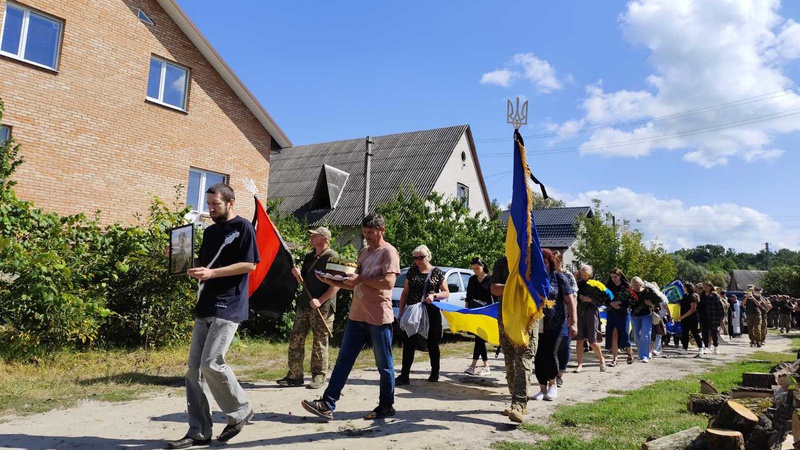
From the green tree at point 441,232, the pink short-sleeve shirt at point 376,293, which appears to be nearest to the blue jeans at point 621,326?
the pink short-sleeve shirt at point 376,293

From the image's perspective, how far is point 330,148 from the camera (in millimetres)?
32000

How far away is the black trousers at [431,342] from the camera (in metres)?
7.20

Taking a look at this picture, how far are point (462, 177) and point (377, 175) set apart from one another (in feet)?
15.0

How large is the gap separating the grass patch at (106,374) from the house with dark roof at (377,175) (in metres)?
15.3

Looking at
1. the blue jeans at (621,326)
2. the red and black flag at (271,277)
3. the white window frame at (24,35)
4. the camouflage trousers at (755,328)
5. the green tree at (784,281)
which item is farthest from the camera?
the green tree at (784,281)

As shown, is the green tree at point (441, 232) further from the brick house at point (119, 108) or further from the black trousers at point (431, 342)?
the black trousers at point (431, 342)

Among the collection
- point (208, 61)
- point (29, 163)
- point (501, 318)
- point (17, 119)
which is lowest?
point (501, 318)

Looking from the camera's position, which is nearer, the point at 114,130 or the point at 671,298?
the point at 114,130

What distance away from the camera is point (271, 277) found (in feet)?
20.6

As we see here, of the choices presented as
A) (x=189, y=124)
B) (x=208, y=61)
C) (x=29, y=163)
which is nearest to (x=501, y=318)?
(x=29, y=163)

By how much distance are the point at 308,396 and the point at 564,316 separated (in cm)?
340

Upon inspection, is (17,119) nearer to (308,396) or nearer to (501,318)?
(308,396)

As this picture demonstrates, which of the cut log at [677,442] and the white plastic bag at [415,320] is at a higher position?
the white plastic bag at [415,320]

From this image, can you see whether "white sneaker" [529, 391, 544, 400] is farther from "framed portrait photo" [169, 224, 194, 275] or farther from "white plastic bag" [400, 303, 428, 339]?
"framed portrait photo" [169, 224, 194, 275]
